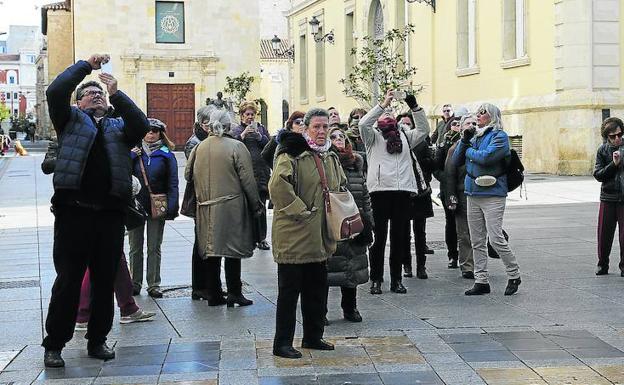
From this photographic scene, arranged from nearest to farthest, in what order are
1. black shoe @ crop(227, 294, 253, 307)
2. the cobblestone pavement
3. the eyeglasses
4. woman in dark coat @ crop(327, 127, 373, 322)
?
1. the cobblestone pavement
2. the eyeglasses
3. woman in dark coat @ crop(327, 127, 373, 322)
4. black shoe @ crop(227, 294, 253, 307)

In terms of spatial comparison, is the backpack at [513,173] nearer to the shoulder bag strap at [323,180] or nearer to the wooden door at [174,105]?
the shoulder bag strap at [323,180]

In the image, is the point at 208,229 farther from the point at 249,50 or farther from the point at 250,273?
the point at 249,50

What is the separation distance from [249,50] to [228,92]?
11.9 ft

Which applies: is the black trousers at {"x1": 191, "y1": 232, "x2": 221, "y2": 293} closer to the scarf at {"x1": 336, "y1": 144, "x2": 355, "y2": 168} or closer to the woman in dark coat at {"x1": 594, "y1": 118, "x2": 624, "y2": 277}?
the scarf at {"x1": 336, "y1": 144, "x2": 355, "y2": 168}

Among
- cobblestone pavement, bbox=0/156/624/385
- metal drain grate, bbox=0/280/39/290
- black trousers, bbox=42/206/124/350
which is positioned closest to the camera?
cobblestone pavement, bbox=0/156/624/385

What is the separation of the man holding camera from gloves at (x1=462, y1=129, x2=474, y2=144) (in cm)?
392

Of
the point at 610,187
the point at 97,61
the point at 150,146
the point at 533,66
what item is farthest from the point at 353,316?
the point at 533,66

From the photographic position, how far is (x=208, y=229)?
31.1 feet

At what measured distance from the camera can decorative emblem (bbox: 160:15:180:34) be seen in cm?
5181

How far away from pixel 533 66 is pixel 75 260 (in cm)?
2375

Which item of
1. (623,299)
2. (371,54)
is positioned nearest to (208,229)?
(623,299)

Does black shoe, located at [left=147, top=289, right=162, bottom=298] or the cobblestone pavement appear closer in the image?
the cobblestone pavement

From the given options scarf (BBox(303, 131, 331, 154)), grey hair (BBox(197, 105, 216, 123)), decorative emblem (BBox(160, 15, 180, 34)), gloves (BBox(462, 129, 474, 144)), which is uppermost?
decorative emblem (BBox(160, 15, 180, 34))

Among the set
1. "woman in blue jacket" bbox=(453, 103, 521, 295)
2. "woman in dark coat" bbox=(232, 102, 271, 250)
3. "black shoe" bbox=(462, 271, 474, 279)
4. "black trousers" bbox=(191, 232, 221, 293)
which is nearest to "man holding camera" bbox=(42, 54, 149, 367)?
"black trousers" bbox=(191, 232, 221, 293)
